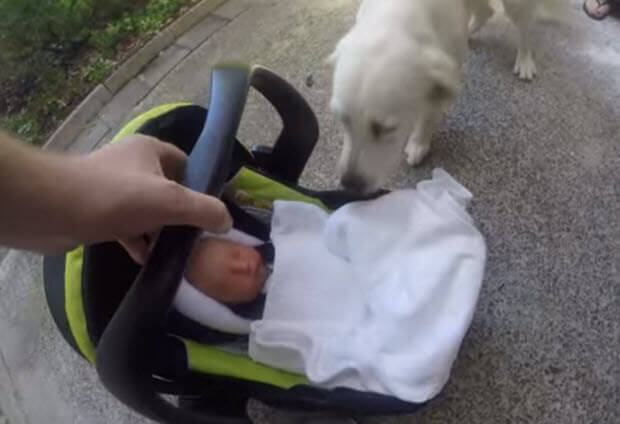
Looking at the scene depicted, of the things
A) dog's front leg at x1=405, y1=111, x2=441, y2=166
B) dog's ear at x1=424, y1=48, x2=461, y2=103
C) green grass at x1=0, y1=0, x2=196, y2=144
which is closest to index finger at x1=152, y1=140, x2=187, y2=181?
dog's ear at x1=424, y1=48, x2=461, y2=103

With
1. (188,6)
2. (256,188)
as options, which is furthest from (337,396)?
(188,6)

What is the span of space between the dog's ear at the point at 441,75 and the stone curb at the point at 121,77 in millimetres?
1139

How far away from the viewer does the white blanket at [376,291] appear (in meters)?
1.04

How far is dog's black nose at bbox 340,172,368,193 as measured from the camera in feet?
4.40

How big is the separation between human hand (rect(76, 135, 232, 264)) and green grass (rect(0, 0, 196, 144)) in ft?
4.12

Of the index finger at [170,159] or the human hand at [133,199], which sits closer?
the human hand at [133,199]

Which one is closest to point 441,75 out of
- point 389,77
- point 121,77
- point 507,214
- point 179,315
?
point 389,77

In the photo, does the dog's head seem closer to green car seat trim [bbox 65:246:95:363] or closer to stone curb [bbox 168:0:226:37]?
green car seat trim [bbox 65:246:95:363]

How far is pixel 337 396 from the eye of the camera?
1043 mm

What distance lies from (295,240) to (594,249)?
2.31ft

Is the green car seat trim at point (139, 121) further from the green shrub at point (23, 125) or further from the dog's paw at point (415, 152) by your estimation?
the green shrub at point (23, 125)

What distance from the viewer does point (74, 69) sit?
6.94 ft

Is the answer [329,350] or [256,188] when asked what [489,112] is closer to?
[256,188]

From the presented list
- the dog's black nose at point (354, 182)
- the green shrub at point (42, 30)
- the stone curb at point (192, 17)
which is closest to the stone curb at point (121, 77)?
the stone curb at point (192, 17)
